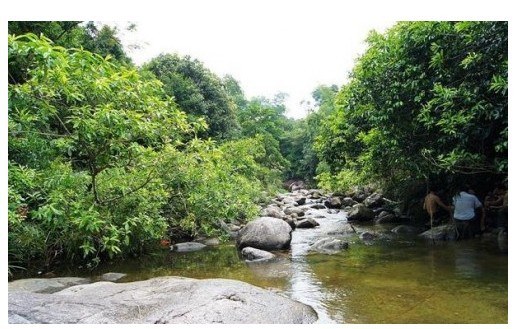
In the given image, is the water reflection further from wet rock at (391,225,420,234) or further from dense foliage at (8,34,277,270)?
dense foliage at (8,34,277,270)

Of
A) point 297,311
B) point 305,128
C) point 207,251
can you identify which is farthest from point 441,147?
point 305,128

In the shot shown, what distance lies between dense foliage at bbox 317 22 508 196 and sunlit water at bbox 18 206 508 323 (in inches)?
66.4

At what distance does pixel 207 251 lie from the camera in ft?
31.6

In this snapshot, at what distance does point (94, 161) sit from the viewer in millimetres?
6031

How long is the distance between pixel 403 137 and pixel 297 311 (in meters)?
4.75

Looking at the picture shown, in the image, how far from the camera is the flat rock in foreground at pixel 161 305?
4.39 metres

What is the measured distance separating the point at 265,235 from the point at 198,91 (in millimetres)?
10170

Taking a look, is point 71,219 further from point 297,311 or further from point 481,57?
point 481,57

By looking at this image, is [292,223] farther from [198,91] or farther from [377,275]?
[198,91]

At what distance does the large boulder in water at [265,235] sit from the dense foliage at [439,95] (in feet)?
10.2

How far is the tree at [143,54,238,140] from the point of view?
17.2 m

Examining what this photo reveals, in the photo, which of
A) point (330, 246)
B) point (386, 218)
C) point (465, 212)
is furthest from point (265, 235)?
point (386, 218)

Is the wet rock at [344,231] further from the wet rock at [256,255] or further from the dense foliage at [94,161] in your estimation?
the wet rock at [256,255]

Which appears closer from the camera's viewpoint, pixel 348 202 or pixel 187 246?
pixel 187 246
